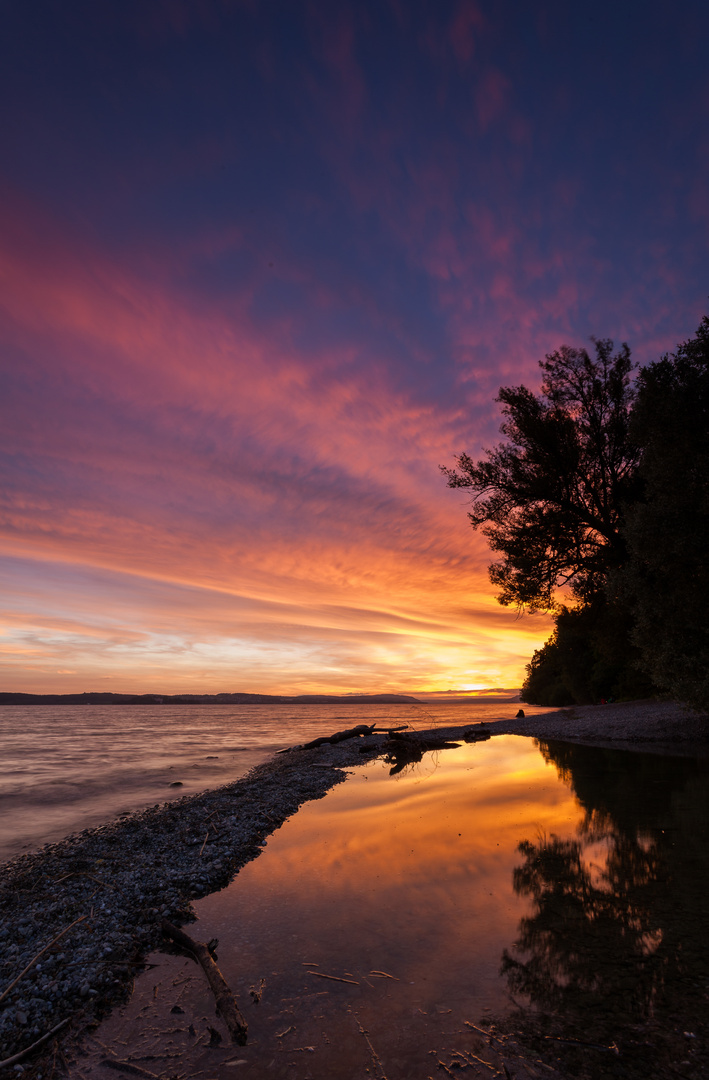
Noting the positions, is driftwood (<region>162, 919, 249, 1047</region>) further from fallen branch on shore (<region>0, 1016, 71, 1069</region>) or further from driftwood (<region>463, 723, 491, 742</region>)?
driftwood (<region>463, 723, 491, 742</region>)

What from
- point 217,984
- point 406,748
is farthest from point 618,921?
point 406,748

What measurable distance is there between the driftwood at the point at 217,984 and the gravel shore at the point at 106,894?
0.38 metres

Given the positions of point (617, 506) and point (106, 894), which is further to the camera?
point (617, 506)

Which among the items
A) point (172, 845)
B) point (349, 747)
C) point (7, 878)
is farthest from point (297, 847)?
point (349, 747)

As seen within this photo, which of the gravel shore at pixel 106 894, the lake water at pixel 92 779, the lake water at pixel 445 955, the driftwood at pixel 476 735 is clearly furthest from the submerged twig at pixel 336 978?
the driftwood at pixel 476 735

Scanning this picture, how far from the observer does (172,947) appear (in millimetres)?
6031

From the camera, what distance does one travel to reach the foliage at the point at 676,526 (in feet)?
58.2

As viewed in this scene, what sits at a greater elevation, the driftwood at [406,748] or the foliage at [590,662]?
the foliage at [590,662]

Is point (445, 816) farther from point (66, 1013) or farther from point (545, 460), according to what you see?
point (545, 460)

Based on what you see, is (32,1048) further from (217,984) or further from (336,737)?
(336,737)

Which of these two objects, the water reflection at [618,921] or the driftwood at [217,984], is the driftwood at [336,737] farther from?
the driftwood at [217,984]

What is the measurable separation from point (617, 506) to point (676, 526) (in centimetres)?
850

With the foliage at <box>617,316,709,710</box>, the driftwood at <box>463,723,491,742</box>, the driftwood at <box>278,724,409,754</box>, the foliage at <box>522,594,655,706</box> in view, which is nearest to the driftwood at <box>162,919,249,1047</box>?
Result: the foliage at <box>617,316,709,710</box>

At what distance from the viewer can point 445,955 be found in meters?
5.37
